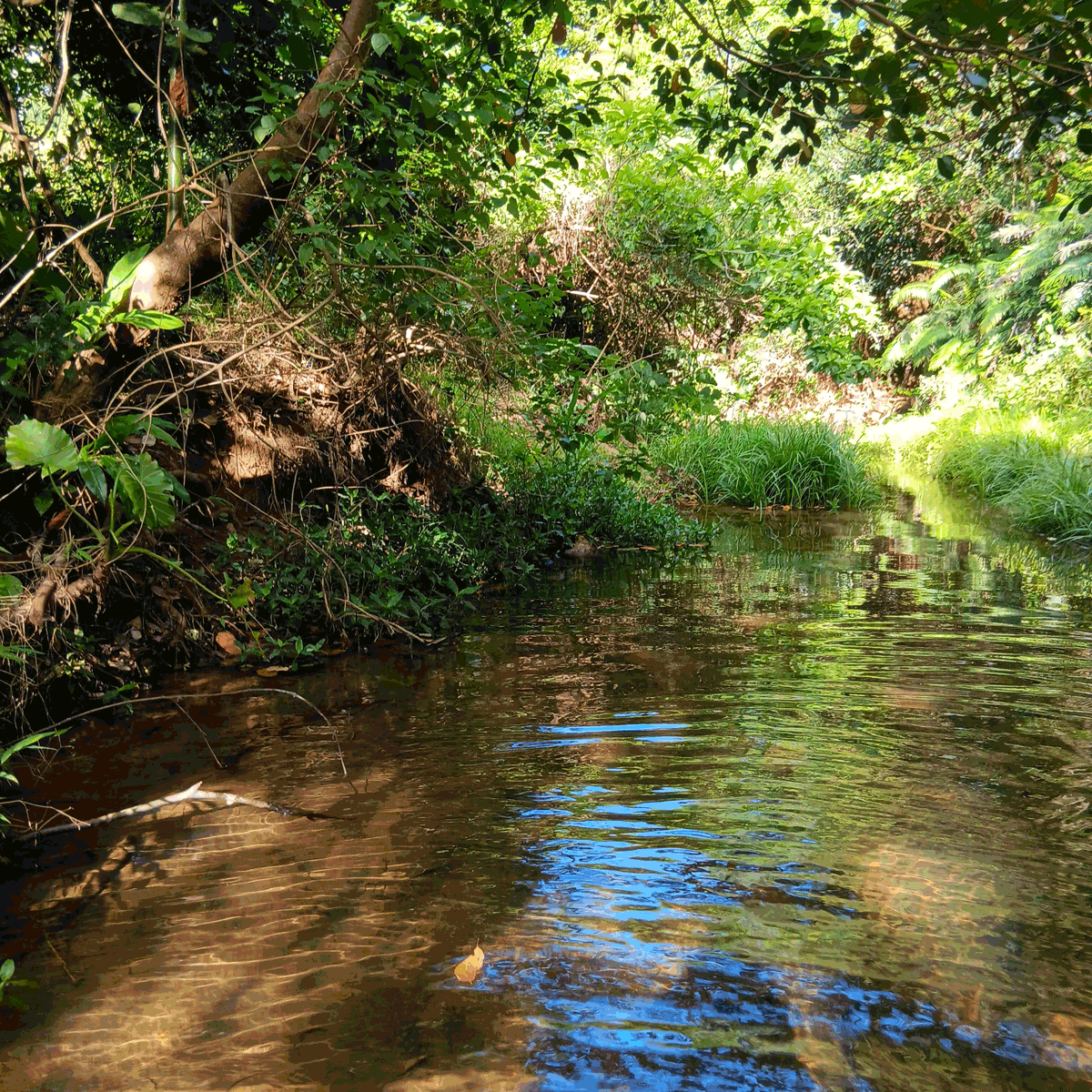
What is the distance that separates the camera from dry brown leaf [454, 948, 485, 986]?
1.92 m

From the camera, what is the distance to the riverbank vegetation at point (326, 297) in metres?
3.37

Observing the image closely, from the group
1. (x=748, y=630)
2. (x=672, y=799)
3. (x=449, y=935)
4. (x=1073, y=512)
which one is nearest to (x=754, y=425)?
(x=1073, y=512)

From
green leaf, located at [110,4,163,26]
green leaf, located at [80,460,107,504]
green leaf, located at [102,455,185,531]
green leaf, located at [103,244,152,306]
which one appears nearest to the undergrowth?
green leaf, located at [102,455,185,531]

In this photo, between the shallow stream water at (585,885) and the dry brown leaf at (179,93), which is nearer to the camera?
the shallow stream water at (585,885)

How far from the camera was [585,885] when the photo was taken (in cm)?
229

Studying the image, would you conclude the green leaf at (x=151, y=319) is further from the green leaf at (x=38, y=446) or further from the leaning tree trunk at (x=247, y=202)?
the green leaf at (x=38, y=446)

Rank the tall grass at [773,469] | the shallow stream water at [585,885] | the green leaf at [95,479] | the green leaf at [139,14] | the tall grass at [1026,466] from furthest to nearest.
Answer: the tall grass at [773,469] → the tall grass at [1026,466] → the green leaf at [139,14] → the green leaf at [95,479] → the shallow stream water at [585,885]

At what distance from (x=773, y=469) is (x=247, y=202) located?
7822 mm

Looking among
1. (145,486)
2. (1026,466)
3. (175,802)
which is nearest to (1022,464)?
(1026,466)

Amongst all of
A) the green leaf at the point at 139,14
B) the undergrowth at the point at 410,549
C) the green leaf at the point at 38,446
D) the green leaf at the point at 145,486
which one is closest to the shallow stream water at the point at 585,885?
the undergrowth at the point at 410,549

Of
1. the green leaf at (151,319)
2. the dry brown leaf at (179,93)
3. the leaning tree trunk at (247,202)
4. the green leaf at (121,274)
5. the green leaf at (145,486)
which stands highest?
the dry brown leaf at (179,93)

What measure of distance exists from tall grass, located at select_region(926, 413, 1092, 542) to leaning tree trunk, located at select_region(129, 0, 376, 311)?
7.41m

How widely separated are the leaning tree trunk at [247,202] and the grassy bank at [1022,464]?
7.42 metres

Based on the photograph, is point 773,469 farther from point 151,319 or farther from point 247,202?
point 151,319
